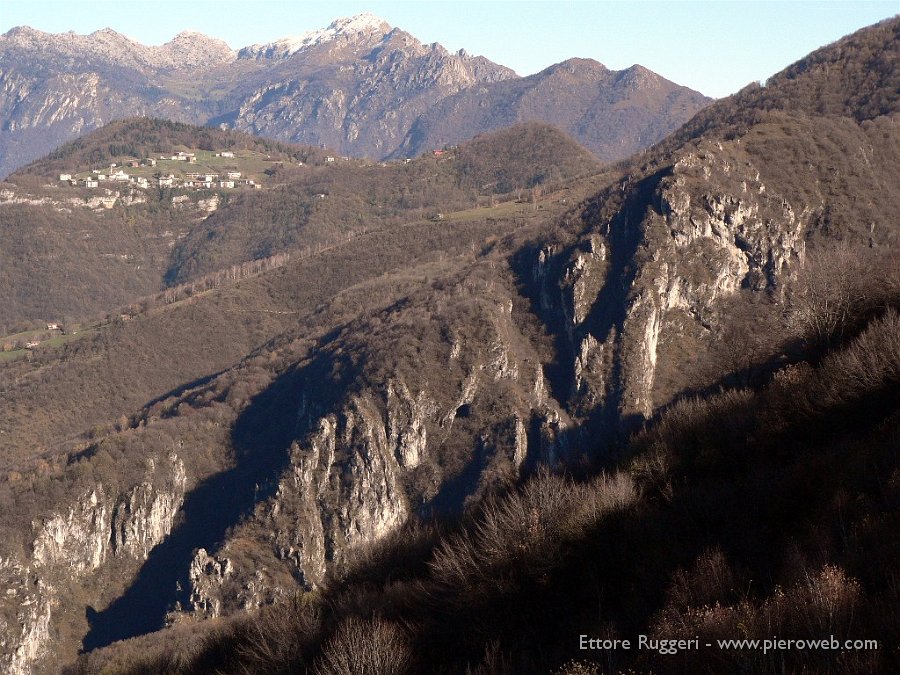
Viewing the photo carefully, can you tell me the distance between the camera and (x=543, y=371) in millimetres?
156125

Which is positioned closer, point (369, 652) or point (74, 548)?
point (369, 652)

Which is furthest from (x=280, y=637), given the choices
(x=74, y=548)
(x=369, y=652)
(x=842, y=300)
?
(x=74, y=548)

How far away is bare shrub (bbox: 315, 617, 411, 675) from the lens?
21875 millimetres

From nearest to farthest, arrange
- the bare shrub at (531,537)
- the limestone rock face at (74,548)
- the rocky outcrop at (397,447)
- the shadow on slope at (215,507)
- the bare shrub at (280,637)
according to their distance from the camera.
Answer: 1. the bare shrub at (531,537)
2. the bare shrub at (280,637)
3. the limestone rock face at (74,548)
4. the shadow on slope at (215,507)
5. the rocky outcrop at (397,447)

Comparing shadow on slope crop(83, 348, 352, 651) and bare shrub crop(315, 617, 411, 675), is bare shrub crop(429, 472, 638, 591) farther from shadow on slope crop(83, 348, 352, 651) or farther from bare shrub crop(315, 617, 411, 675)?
shadow on slope crop(83, 348, 352, 651)

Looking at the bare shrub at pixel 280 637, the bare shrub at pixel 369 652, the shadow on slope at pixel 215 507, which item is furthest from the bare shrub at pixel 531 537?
the shadow on slope at pixel 215 507

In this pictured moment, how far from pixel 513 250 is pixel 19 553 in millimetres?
108748

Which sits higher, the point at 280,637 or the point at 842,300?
the point at 842,300

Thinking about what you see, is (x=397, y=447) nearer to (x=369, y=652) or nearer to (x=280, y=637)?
(x=280, y=637)

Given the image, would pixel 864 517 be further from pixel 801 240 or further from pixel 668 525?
pixel 801 240

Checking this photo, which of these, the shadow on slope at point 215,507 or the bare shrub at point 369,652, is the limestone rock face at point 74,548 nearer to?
the shadow on slope at point 215,507

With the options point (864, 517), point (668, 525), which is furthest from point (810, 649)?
point (668, 525)

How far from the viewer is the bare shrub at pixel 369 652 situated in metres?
21.9

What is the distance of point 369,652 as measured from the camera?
2234 centimetres
